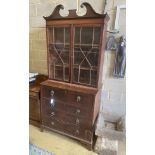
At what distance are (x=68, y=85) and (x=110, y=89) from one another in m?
0.54

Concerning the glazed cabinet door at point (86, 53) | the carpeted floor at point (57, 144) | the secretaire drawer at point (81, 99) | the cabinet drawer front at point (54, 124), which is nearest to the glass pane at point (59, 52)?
the glazed cabinet door at point (86, 53)

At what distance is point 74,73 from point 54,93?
316mm

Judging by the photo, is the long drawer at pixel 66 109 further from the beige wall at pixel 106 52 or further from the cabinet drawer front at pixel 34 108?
the beige wall at pixel 106 52

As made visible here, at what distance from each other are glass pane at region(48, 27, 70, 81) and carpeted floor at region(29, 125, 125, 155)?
0.72m

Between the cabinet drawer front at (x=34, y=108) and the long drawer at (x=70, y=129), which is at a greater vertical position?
the cabinet drawer front at (x=34, y=108)

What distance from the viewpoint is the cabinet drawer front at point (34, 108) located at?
178cm

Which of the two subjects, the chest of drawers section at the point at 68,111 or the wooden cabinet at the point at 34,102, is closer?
the chest of drawers section at the point at 68,111

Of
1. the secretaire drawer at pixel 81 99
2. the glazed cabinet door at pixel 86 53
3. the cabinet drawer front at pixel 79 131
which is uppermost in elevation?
the glazed cabinet door at pixel 86 53

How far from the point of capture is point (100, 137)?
5.07 ft

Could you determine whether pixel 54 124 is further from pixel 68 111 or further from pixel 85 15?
pixel 85 15
